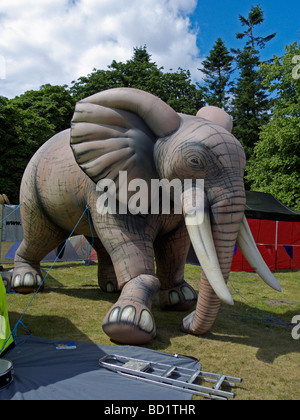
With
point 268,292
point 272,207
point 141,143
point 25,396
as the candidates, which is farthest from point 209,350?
point 272,207

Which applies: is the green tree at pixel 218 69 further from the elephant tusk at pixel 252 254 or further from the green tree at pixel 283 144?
the elephant tusk at pixel 252 254

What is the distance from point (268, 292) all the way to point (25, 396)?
4935 mm

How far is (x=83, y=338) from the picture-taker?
340 cm

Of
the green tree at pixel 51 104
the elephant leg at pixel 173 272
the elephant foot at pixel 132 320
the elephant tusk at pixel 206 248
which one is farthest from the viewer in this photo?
the green tree at pixel 51 104

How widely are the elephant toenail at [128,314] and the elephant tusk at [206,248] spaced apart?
73 centimetres

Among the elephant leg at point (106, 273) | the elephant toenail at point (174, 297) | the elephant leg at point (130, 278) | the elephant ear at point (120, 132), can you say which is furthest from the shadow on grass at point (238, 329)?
the elephant ear at point (120, 132)

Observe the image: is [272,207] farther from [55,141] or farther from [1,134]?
[1,134]

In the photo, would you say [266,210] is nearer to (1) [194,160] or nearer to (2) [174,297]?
(2) [174,297]

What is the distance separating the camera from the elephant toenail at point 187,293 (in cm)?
441

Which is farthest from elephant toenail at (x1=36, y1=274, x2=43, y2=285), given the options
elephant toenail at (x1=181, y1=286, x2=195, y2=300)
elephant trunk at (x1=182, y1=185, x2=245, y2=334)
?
elephant trunk at (x1=182, y1=185, x2=245, y2=334)

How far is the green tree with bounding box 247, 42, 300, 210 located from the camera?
14.9 m

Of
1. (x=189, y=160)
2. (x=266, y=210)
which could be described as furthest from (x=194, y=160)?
(x=266, y=210)

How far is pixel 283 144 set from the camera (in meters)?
15.1

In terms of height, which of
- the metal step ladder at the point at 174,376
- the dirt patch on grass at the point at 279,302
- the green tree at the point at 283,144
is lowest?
the dirt patch on grass at the point at 279,302
